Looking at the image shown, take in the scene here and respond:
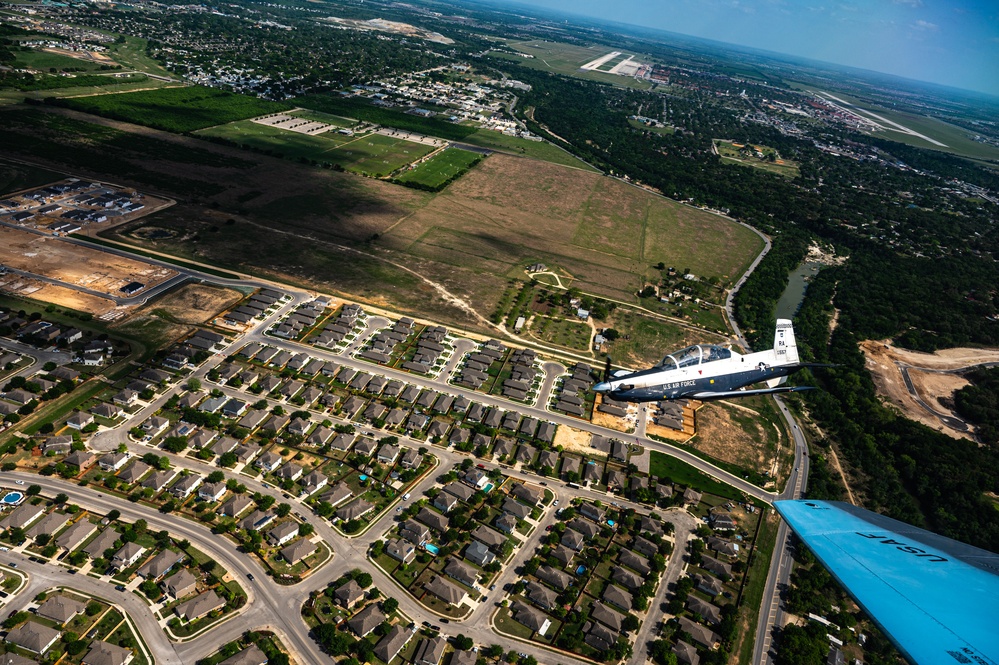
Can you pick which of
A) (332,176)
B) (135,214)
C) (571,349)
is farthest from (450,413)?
(332,176)

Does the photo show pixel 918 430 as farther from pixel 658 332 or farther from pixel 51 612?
pixel 51 612

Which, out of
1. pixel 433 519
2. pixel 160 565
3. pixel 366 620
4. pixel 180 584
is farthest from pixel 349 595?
pixel 160 565

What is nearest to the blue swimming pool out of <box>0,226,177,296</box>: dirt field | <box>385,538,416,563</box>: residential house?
<box>385,538,416,563</box>: residential house

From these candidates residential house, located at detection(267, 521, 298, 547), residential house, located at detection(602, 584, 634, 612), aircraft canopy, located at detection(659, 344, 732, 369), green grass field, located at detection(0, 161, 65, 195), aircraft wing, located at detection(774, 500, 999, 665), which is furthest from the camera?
green grass field, located at detection(0, 161, 65, 195)

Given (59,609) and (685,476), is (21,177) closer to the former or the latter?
(59,609)

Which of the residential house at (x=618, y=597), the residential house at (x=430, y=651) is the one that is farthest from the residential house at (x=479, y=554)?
the residential house at (x=618, y=597)

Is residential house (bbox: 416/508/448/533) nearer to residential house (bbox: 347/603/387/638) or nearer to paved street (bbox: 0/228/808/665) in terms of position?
paved street (bbox: 0/228/808/665)

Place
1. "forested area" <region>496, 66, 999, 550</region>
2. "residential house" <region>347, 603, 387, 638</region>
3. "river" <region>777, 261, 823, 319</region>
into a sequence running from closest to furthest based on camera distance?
"residential house" <region>347, 603, 387, 638</region>, "forested area" <region>496, 66, 999, 550</region>, "river" <region>777, 261, 823, 319</region>
